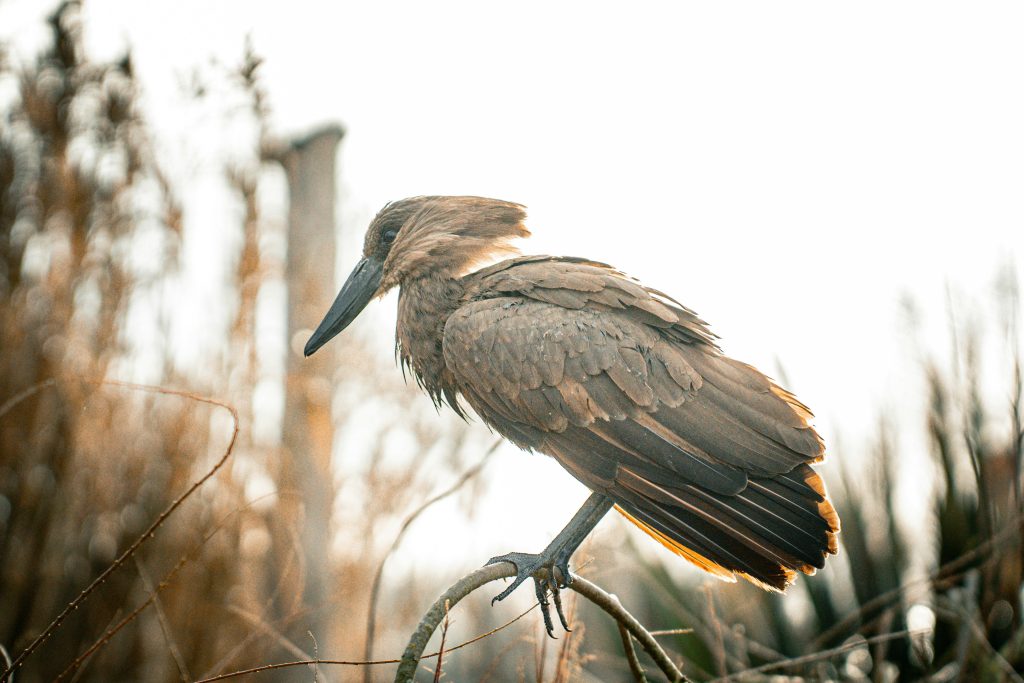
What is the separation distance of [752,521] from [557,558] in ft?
1.83

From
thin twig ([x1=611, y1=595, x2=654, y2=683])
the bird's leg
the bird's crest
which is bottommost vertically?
thin twig ([x1=611, y1=595, x2=654, y2=683])

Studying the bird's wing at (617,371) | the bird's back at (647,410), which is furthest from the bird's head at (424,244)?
the bird's wing at (617,371)

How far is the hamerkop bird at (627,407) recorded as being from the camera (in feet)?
7.50

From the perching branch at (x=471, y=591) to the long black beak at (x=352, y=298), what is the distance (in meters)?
1.33

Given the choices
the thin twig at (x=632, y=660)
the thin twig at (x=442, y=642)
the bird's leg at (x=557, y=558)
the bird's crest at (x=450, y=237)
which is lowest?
the thin twig at (x=632, y=660)

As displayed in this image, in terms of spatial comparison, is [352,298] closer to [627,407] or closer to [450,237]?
[450,237]

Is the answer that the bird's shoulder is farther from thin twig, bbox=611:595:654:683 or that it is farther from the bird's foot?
thin twig, bbox=611:595:654:683

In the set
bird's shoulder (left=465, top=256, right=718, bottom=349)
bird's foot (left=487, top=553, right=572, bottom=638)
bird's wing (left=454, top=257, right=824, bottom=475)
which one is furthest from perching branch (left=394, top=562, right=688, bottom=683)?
bird's shoulder (left=465, top=256, right=718, bottom=349)

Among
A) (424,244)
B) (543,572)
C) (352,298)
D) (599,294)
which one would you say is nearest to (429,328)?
(424,244)

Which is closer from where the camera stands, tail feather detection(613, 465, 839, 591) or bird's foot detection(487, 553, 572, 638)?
tail feather detection(613, 465, 839, 591)

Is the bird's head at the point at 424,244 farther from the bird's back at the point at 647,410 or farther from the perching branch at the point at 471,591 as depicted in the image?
the perching branch at the point at 471,591

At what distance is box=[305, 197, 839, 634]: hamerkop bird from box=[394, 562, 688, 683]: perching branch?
30cm

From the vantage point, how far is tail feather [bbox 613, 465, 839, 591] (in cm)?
222

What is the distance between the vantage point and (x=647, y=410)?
254 cm
